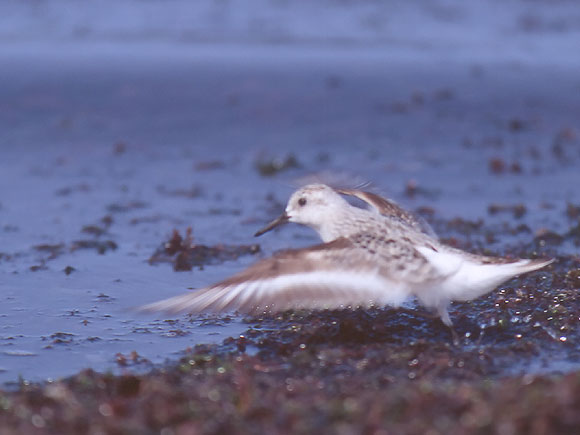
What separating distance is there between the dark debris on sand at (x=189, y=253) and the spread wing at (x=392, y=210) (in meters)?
1.54

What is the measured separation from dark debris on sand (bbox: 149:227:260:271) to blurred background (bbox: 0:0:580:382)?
124mm

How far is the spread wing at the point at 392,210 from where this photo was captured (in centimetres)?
598

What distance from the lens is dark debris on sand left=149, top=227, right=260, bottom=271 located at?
23.7ft

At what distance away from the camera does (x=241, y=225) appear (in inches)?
334

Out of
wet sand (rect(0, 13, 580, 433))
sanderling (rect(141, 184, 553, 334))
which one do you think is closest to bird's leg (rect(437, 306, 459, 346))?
sanderling (rect(141, 184, 553, 334))

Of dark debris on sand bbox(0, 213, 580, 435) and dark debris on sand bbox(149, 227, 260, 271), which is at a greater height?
dark debris on sand bbox(149, 227, 260, 271)

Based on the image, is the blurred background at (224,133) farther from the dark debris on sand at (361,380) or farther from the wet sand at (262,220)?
the dark debris on sand at (361,380)

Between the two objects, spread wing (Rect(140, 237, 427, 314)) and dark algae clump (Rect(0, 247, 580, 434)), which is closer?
dark algae clump (Rect(0, 247, 580, 434))

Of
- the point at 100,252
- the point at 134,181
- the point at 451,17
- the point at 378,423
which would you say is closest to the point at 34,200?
the point at 134,181

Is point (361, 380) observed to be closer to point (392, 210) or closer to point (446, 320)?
point (446, 320)

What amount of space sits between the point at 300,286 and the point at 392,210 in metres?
1.24

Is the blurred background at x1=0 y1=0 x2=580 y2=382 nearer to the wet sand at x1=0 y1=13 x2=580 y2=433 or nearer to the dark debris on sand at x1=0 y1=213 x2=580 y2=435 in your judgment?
the wet sand at x1=0 y1=13 x2=580 y2=433

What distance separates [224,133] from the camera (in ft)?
37.5

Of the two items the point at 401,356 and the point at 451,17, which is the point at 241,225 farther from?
the point at 451,17
